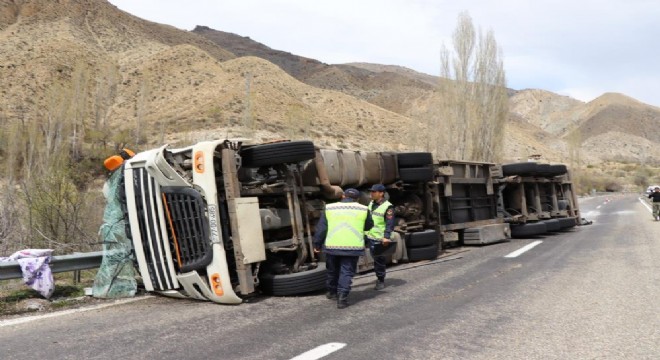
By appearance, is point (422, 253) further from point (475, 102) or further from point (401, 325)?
point (475, 102)

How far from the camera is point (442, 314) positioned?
5391mm

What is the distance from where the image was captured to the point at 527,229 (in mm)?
13469

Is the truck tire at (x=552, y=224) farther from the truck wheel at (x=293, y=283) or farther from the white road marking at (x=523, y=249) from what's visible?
the truck wheel at (x=293, y=283)

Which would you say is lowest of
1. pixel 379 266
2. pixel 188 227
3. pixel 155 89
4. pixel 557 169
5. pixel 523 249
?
pixel 523 249

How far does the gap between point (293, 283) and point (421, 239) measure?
12.4ft

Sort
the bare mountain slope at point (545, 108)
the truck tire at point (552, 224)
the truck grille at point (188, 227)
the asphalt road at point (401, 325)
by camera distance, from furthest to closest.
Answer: the bare mountain slope at point (545, 108) < the truck tire at point (552, 224) < the truck grille at point (188, 227) < the asphalt road at point (401, 325)

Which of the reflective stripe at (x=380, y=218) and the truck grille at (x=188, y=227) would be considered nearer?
the truck grille at (x=188, y=227)

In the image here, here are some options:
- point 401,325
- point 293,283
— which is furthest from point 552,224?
point 401,325

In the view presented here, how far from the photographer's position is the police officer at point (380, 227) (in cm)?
666

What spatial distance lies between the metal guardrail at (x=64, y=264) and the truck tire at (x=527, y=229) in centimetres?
1028

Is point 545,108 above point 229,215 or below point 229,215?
above

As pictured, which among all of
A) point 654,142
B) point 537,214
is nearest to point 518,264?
point 537,214

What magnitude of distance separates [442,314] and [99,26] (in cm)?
6916

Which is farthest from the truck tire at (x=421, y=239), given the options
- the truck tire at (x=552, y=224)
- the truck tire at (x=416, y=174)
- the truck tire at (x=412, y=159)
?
the truck tire at (x=552, y=224)
